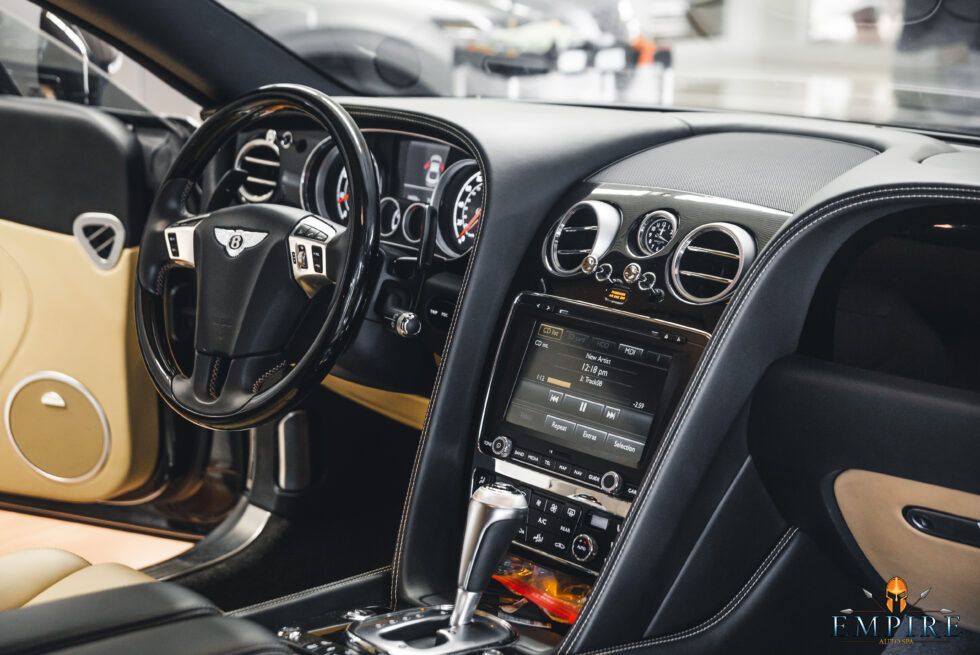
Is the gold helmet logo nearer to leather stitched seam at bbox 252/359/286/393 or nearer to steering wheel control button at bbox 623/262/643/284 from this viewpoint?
steering wheel control button at bbox 623/262/643/284

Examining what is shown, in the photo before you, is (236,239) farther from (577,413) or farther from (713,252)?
(713,252)

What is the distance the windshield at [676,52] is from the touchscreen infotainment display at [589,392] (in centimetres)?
68

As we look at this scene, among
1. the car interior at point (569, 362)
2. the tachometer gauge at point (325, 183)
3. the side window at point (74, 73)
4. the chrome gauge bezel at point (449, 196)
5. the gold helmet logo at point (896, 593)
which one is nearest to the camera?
the car interior at point (569, 362)

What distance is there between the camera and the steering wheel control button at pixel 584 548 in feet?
4.38

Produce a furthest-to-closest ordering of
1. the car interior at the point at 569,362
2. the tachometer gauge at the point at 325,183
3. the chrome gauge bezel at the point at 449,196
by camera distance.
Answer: the tachometer gauge at the point at 325,183 < the chrome gauge bezel at the point at 449,196 < the car interior at the point at 569,362

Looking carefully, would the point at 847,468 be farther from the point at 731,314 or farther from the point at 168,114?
the point at 168,114

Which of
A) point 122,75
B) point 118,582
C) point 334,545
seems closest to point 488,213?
point 118,582

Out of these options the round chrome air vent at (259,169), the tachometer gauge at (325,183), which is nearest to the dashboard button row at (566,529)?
the tachometer gauge at (325,183)

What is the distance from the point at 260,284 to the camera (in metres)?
1.39

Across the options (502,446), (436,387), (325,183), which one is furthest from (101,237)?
(502,446)

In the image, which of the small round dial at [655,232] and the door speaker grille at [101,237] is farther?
the door speaker grille at [101,237]

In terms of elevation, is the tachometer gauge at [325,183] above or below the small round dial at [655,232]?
above

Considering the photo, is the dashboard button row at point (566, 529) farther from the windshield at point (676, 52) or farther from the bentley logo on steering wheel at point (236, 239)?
the windshield at point (676, 52)

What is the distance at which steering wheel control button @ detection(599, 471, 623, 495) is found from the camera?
1312mm
